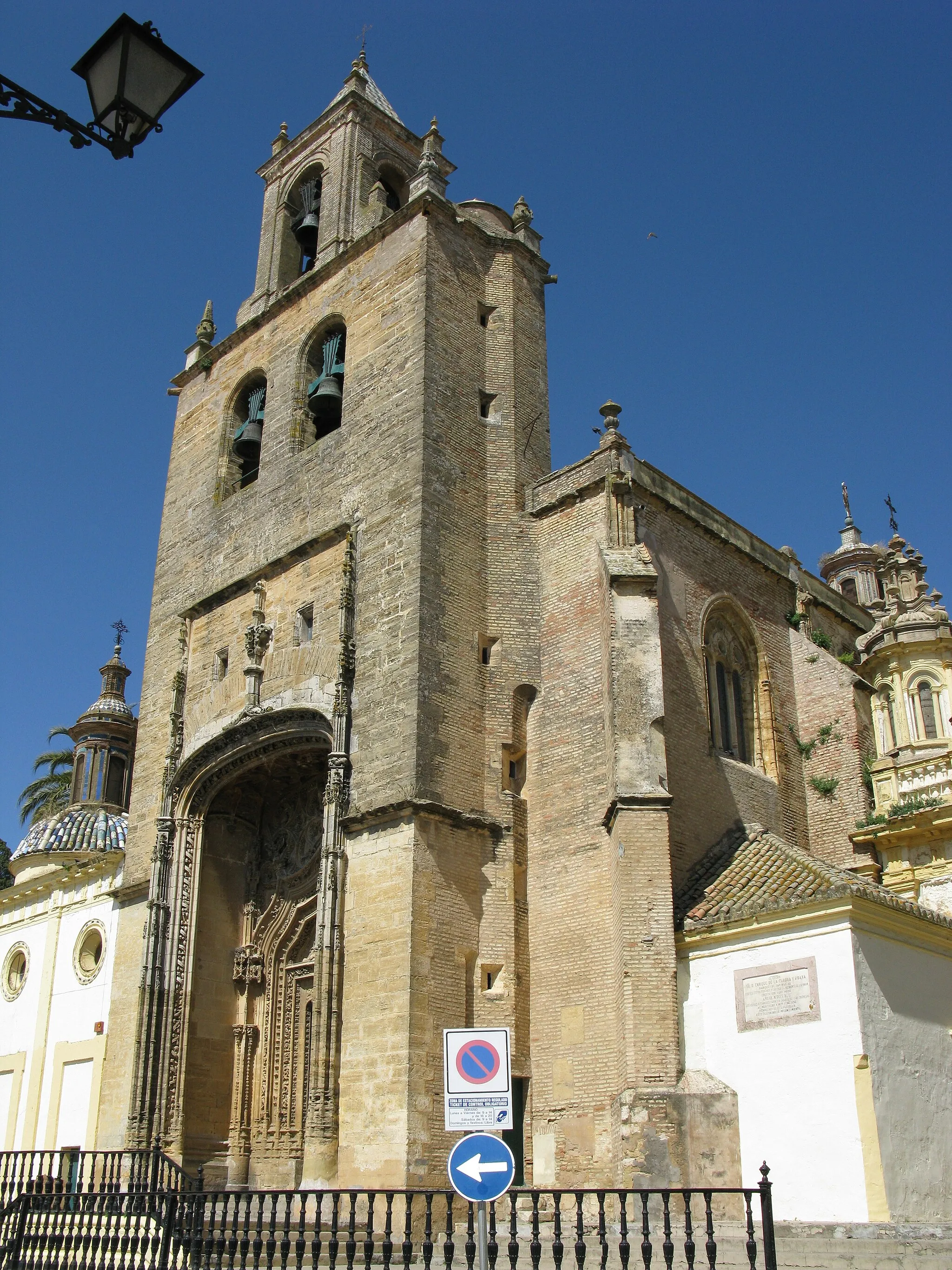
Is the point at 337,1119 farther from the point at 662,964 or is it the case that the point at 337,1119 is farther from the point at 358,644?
the point at 358,644

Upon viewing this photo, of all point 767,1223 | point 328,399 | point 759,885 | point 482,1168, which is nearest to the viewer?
point 482,1168

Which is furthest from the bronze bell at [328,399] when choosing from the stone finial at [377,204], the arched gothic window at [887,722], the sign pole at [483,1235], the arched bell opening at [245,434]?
the sign pole at [483,1235]

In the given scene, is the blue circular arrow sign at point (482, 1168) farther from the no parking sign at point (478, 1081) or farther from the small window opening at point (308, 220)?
the small window opening at point (308, 220)

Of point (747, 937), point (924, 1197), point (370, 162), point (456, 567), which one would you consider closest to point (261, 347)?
point (370, 162)

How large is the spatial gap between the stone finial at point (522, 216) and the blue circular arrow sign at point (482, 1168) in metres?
17.5

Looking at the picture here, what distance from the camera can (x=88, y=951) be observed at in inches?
935

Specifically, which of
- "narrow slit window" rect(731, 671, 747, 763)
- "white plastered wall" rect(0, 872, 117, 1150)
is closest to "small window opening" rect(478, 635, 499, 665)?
"narrow slit window" rect(731, 671, 747, 763)

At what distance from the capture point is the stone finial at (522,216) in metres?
21.5

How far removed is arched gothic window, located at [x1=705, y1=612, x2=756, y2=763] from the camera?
18.9 metres

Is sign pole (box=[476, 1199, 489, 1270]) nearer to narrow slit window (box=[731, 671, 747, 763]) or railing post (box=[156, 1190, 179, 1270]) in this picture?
railing post (box=[156, 1190, 179, 1270])

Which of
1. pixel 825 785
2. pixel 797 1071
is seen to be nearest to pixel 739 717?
pixel 825 785

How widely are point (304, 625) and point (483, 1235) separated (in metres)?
13.0

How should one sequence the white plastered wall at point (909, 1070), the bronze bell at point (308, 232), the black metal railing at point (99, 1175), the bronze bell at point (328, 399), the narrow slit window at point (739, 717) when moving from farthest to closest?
1. the bronze bell at point (308, 232)
2. the bronze bell at point (328, 399)
3. the narrow slit window at point (739, 717)
4. the black metal railing at point (99, 1175)
5. the white plastered wall at point (909, 1070)

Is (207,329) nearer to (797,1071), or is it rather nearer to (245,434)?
(245,434)
